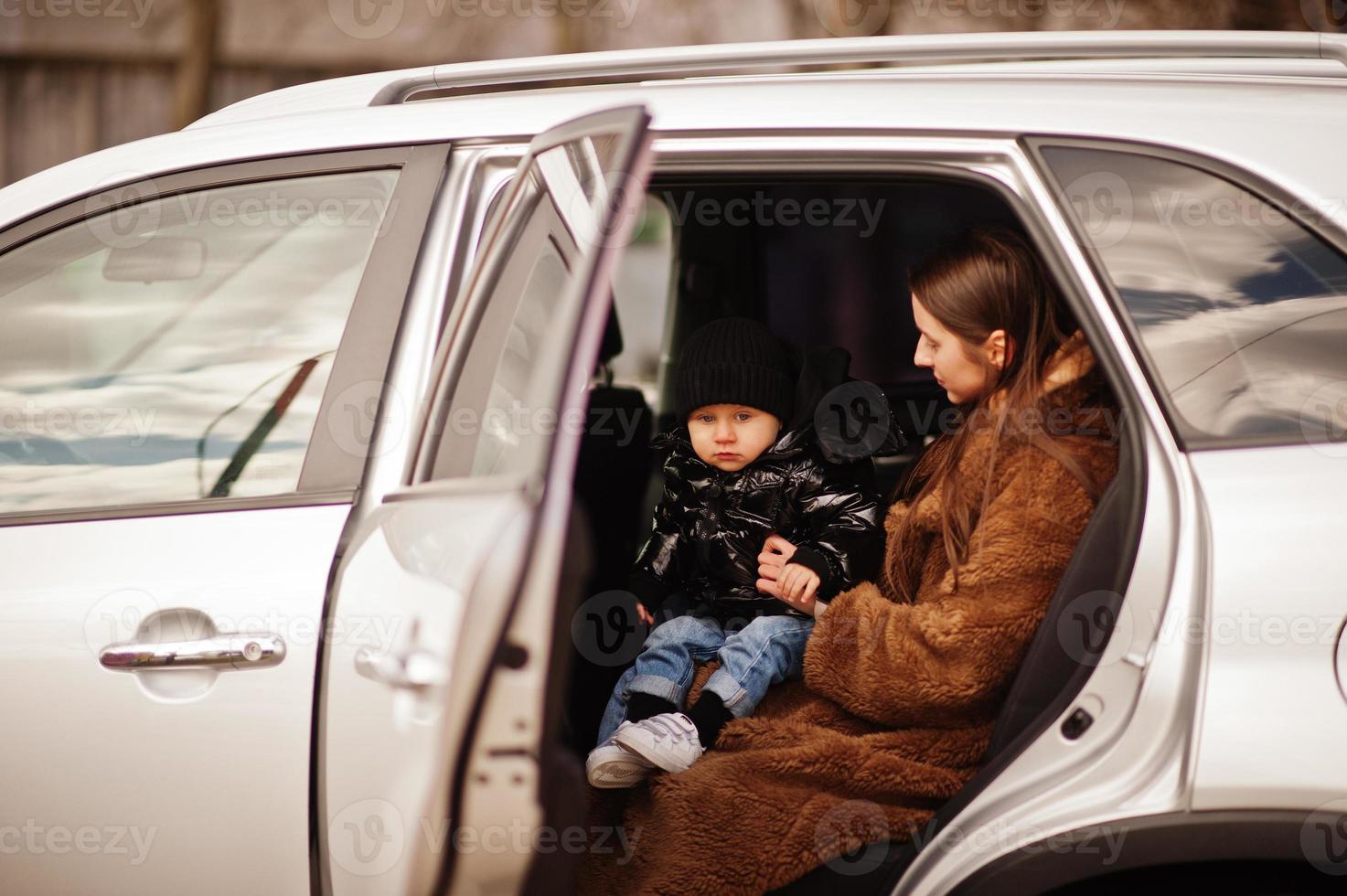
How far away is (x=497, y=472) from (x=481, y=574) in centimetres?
23

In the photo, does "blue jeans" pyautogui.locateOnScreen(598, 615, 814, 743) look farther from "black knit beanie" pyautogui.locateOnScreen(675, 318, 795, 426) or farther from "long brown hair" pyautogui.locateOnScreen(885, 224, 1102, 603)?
"black knit beanie" pyautogui.locateOnScreen(675, 318, 795, 426)

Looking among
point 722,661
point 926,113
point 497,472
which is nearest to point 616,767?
point 722,661

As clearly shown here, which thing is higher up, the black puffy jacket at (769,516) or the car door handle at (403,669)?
the black puffy jacket at (769,516)

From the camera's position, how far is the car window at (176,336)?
Result: 1619mm

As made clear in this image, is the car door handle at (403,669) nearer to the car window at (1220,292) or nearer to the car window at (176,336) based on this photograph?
the car window at (176,336)

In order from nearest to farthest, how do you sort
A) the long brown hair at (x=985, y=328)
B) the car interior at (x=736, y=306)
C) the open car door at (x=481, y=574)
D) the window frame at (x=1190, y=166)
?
the open car door at (x=481, y=574)
the window frame at (x=1190, y=166)
the long brown hair at (x=985, y=328)
the car interior at (x=736, y=306)

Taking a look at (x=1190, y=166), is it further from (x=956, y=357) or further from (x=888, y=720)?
(x=888, y=720)

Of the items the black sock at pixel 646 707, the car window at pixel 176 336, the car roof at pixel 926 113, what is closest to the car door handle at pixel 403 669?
the car window at pixel 176 336

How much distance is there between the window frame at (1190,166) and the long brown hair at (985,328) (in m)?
0.31

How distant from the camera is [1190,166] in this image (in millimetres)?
1437

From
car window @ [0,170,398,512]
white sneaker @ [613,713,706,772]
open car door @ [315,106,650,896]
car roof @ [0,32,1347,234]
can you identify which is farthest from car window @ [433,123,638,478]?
white sneaker @ [613,713,706,772]

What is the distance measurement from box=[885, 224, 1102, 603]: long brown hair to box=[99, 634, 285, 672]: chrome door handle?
107 cm

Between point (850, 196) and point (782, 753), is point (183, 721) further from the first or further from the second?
point (850, 196)

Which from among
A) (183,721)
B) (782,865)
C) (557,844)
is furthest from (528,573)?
(782,865)
